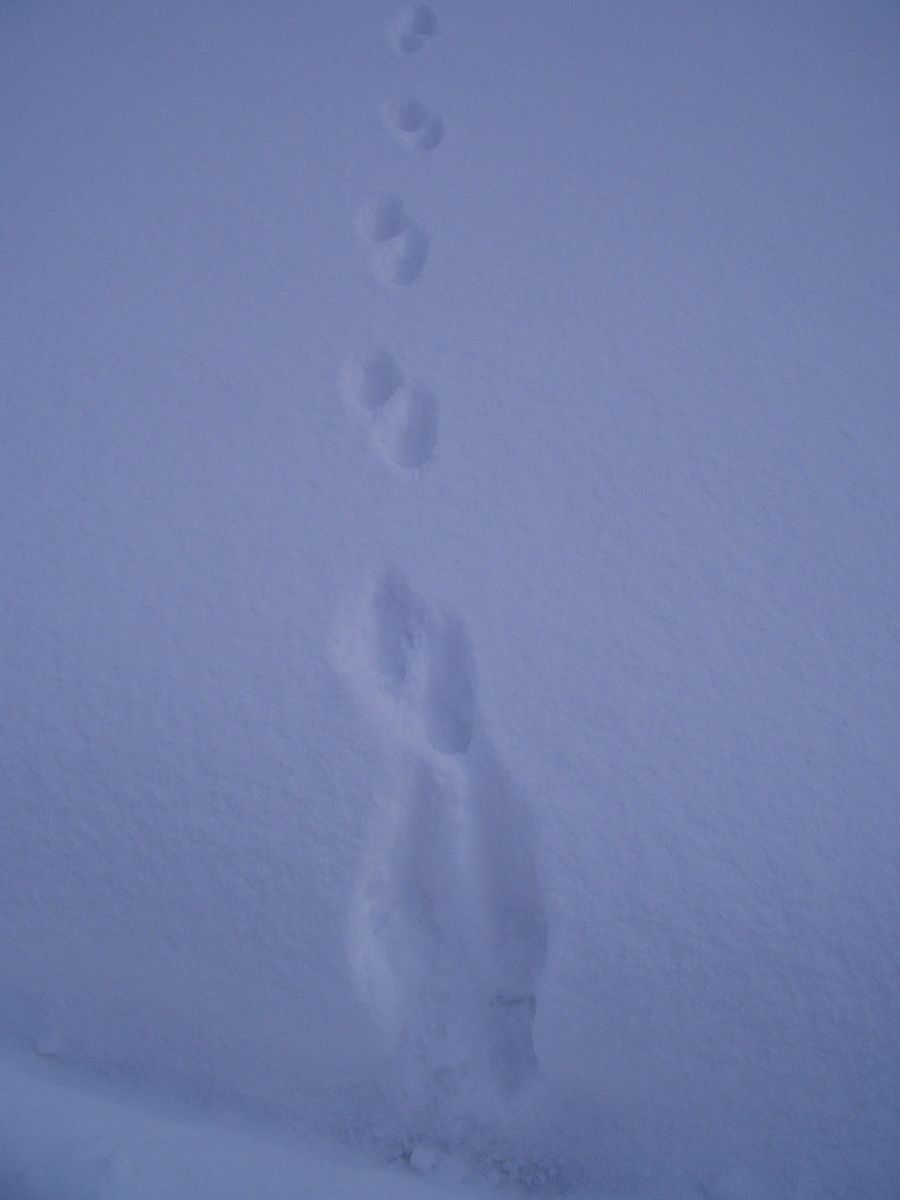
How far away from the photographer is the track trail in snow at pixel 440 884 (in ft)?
2.77

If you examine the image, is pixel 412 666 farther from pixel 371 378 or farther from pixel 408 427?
pixel 371 378

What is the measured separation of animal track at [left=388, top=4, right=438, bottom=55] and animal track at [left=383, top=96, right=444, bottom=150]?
0.19 metres

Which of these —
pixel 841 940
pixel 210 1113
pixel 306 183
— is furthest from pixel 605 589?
pixel 306 183

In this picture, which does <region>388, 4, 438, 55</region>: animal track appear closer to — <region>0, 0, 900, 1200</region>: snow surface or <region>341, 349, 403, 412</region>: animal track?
<region>0, 0, 900, 1200</region>: snow surface

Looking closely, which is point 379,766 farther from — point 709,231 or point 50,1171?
point 709,231

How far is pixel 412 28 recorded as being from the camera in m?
1.70

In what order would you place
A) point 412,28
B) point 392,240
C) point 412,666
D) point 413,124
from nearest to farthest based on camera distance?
point 412,666
point 392,240
point 413,124
point 412,28

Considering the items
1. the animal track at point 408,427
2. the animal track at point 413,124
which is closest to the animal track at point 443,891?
the animal track at point 408,427

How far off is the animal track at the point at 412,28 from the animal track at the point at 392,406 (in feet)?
3.14

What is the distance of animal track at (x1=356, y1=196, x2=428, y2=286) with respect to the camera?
4.65 ft

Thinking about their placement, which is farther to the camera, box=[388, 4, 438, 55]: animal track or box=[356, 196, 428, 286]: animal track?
box=[388, 4, 438, 55]: animal track

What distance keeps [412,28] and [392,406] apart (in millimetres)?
1150

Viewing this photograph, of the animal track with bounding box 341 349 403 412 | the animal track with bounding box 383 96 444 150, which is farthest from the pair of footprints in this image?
the animal track with bounding box 341 349 403 412

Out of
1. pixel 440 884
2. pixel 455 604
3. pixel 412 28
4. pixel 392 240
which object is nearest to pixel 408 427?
pixel 455 604
